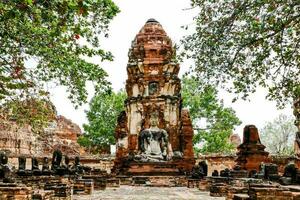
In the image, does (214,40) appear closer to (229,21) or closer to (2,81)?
(229,21)

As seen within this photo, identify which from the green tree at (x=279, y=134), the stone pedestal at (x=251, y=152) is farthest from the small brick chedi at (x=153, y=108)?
the green tree at (x=279, y=134)

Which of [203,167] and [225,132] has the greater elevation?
[225,132]

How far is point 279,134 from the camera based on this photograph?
63.7 m

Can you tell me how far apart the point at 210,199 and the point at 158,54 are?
55.6 ft

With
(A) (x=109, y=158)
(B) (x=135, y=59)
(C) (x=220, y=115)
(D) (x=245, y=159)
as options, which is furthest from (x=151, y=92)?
(C) (x=220, y=115)

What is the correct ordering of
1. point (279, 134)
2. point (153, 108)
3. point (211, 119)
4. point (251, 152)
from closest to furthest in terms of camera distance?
point (251, 152), point (153, 108), point (211, 119), point (279, 134)

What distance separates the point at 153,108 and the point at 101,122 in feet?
45.0

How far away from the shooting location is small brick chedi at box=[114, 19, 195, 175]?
2565 centimetres

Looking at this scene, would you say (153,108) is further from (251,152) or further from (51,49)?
(51,49)

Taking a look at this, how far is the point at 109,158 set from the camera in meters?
29.8

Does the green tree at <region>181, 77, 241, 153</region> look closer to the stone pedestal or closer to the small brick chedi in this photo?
the small brick chedi

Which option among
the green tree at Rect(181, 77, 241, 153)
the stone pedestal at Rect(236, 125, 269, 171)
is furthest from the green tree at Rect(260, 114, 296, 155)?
the stone pedestal at Rect(236, 125, 269, 171)

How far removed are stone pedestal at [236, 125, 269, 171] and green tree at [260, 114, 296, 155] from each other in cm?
3372

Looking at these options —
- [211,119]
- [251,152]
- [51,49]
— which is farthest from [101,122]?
[51,49]
